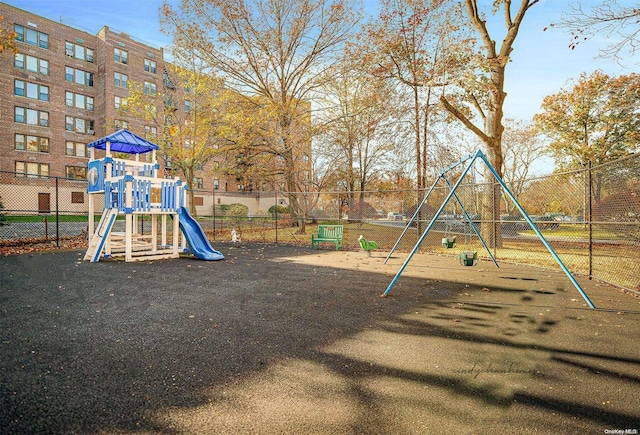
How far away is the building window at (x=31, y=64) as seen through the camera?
3388cm

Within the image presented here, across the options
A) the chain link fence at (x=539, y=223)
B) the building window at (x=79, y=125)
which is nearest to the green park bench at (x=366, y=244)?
the chain link fence at (x=539, y=223)

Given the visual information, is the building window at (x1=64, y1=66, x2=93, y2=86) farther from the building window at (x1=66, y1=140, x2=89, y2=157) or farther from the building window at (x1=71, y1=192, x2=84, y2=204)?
the building window at (x1=71, y1=192, x2=84, y2=204)

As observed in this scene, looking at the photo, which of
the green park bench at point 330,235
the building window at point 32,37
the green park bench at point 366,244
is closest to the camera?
the green park bench at point 366,244

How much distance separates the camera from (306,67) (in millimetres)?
20656

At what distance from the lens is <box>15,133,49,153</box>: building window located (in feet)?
112

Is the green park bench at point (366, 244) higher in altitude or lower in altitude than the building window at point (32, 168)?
lower

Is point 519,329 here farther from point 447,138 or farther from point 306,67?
point 306,67

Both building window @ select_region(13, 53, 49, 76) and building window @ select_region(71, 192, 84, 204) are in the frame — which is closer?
building window @ select_region(13, 53, 49, 76)

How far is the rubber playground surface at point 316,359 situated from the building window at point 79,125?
38.1 meters

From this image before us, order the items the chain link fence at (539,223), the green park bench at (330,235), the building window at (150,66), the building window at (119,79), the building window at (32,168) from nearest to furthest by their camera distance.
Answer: the chain link fence at (539,223), the green park bench at (330,235), the building window at (32,168), the building window at (119,79), the building window at (150,66)

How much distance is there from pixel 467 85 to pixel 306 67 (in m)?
10.1

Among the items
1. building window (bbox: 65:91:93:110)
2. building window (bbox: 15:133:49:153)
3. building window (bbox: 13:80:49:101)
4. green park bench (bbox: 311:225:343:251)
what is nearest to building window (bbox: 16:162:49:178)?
building window (bbox: 15:133:49:153)

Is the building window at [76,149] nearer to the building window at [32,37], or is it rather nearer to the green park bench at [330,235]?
the building window at [32,37]

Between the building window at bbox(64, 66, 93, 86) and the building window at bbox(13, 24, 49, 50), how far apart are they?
2656mm
